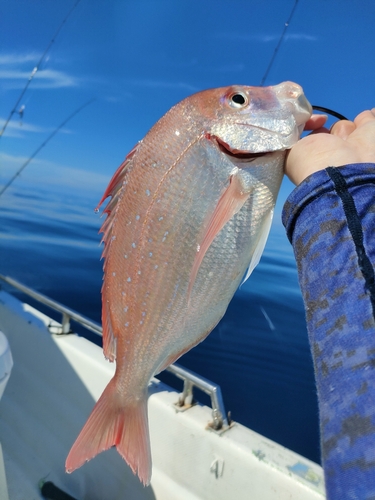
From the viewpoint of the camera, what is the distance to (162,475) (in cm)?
197

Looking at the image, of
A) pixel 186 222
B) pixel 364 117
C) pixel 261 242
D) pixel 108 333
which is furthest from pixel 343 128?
pixel 108 333

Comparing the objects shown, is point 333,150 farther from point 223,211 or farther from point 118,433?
point 118,433

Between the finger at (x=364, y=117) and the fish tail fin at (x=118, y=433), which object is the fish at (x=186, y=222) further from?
the finger at (x=364, y=117)

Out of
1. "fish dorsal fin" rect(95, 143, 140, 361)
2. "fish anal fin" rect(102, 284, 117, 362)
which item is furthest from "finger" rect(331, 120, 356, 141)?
"fish anal fin" rect(102, 284, 117, 362)

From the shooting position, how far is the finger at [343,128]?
1035 millimetres

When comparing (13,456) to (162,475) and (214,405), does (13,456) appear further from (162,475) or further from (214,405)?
(214,405)

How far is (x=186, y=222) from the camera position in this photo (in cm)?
103

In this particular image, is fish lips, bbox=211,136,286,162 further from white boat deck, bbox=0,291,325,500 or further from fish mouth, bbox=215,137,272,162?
white boat deck, bbox=0,291,325,500

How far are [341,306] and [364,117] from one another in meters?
0.66

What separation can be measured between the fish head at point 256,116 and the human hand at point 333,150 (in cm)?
7

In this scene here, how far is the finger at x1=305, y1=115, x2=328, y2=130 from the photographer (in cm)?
108

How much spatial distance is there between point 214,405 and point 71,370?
40.9 inches

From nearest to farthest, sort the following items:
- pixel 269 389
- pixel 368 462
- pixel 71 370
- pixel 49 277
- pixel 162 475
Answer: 1. pixel 368 462
2. pixel 162 475
3. pixel 71 370
4. pixel 269 389
5. pixel 49 277

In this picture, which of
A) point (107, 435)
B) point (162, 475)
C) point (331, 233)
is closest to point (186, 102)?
point (331, 233)
